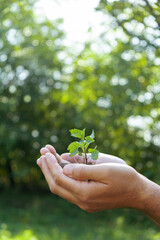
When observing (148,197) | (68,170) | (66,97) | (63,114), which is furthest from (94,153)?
(63,114)

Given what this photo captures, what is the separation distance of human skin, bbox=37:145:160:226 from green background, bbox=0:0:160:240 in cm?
320

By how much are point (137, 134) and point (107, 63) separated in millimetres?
1850

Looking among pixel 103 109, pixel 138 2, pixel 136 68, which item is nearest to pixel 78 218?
pixel 103 109

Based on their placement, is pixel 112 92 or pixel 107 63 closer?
pixel 112 92

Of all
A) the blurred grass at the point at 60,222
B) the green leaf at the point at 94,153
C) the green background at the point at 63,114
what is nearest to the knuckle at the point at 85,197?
the green leaf at the point at 94,153

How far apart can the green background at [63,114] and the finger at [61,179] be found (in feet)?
10.5

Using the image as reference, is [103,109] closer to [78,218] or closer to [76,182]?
[78,218]

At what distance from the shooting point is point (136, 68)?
509 centimetres

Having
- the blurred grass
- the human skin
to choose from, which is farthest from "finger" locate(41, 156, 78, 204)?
the blurred grass

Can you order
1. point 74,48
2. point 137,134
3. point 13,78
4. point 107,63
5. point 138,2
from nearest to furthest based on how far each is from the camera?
point 138,2, point 107,63, point 74,48, point 137,134, point 13,78

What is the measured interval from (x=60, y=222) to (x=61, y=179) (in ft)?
21.3

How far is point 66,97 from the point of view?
5809 mm

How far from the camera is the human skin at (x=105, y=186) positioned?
1.40m

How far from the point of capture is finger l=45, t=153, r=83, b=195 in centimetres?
144
